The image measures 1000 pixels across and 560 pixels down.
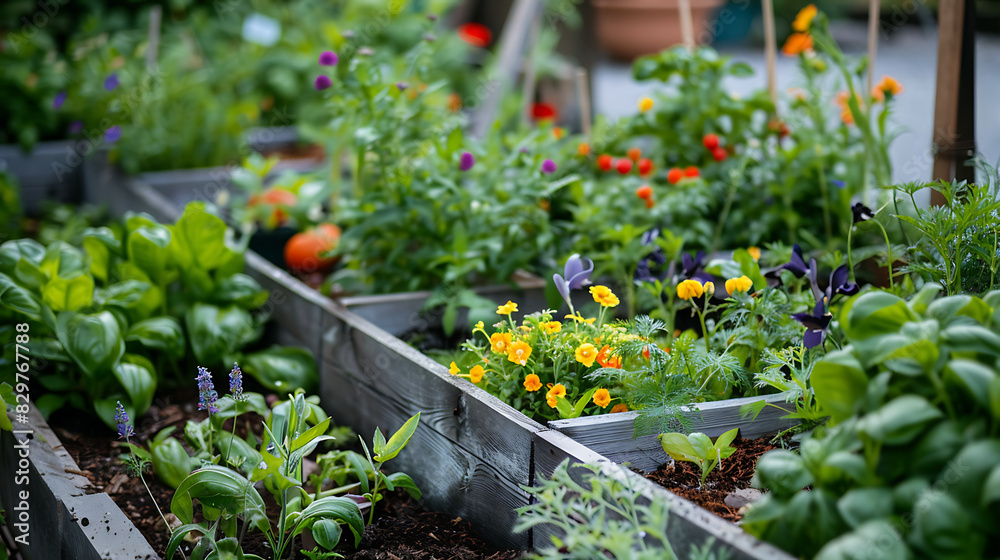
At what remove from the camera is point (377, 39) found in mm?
4316

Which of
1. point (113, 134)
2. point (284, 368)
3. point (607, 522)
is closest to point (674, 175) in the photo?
point (284, 368)

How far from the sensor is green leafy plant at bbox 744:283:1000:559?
788mm

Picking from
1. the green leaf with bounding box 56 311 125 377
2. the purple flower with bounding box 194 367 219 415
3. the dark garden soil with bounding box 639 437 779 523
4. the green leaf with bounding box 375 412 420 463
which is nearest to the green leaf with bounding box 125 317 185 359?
the green leaf with bounding box 56 311 125 377

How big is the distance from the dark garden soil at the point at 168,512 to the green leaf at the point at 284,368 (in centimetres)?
13

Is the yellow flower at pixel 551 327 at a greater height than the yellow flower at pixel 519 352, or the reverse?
the yellow flower at pixel 551 327

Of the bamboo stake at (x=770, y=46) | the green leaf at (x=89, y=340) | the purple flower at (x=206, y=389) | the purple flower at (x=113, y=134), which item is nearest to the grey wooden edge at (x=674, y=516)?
the purple flower at (x=206, y=389)

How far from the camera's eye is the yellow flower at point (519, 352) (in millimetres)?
1376

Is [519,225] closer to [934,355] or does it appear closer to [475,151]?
[475,151]

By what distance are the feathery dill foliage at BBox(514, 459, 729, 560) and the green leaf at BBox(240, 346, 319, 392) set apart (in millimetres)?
879

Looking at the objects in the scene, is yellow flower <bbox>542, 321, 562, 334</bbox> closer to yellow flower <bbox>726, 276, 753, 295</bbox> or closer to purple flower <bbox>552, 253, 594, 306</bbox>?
purple flower <bbox>552, 253, 594, 306</bbox>

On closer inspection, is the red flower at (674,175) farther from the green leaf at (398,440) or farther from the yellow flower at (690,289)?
the green leaf at (398,440)

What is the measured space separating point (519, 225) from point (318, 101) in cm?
240

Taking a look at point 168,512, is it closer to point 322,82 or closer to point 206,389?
point 206,389

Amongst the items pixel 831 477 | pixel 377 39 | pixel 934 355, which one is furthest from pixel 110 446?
pixel 377 39
